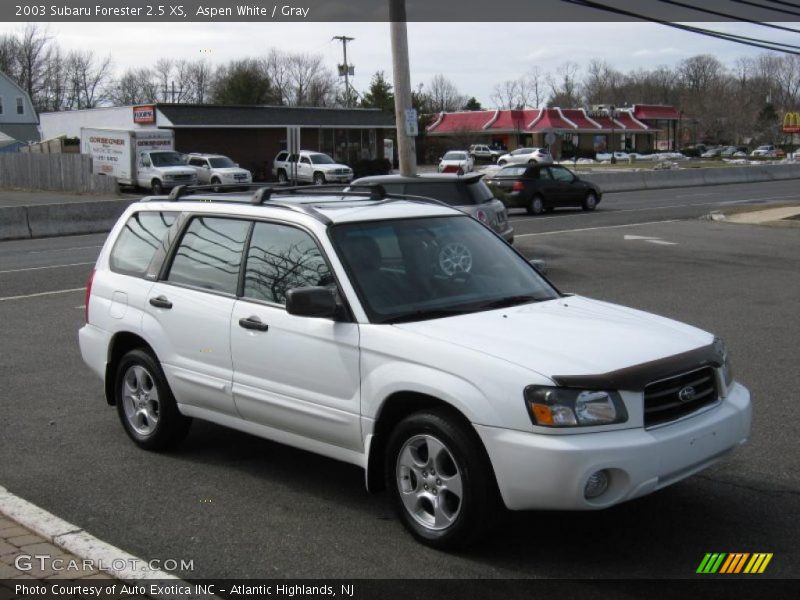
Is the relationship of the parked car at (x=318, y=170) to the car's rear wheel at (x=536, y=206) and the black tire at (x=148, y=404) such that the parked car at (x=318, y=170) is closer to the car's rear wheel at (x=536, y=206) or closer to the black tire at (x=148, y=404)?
the car's rear wheel at (x=536, y=206)

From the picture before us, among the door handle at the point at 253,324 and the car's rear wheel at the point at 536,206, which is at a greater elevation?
the door handle at the point at 253,324

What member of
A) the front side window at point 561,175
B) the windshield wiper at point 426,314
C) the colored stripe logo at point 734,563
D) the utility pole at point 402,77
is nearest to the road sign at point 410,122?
the utility pole at point 402,77

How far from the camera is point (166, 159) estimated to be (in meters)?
46.7

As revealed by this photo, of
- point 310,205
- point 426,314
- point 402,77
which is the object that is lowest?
point 426,314

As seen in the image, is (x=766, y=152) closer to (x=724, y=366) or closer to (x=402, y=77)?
(x=402, y=77)

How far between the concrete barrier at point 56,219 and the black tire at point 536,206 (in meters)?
12.2

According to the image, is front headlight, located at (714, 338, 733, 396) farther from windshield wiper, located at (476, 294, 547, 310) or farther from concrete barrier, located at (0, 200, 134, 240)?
concrete barrier, located at (0, 200, 134, 240)

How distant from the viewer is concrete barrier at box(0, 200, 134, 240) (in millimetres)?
25094

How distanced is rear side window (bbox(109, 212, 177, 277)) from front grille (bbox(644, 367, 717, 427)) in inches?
142

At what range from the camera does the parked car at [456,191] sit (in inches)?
564

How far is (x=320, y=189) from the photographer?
6949 millimetres

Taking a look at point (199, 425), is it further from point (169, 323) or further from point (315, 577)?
point (315, 577)

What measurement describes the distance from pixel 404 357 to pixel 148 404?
248 centimetres

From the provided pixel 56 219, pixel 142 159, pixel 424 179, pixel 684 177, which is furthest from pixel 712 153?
pixel 424 179
